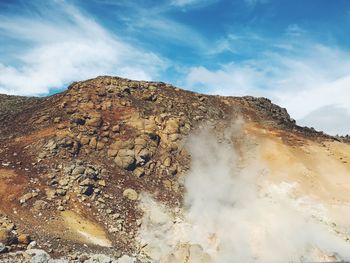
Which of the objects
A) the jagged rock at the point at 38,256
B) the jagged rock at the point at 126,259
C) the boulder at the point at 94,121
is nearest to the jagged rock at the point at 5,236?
the jagged rock at the point at 38,256

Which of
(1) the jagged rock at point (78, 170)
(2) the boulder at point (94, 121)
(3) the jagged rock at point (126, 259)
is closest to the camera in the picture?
(3) the jagged rock at point (126, 259)

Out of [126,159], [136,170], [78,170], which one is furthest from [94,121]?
[78,170]

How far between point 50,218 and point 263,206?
15.2 meters

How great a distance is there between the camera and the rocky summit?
2897 centimetres

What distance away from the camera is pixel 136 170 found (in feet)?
121

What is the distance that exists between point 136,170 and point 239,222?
931 cm

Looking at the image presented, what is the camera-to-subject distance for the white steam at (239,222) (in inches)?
1175

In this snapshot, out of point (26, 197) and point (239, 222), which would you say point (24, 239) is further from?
point (239, 222)

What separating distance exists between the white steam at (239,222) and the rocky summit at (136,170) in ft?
0.45

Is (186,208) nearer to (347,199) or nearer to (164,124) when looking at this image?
(164,124)

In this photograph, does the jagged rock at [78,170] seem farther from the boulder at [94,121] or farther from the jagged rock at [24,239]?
the jagged rock at [24,239]

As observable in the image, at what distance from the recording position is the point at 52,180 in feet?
107

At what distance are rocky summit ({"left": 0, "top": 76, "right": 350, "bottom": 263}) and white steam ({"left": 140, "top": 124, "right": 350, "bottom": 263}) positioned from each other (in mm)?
138

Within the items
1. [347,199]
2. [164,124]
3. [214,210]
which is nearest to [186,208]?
[214,210]
